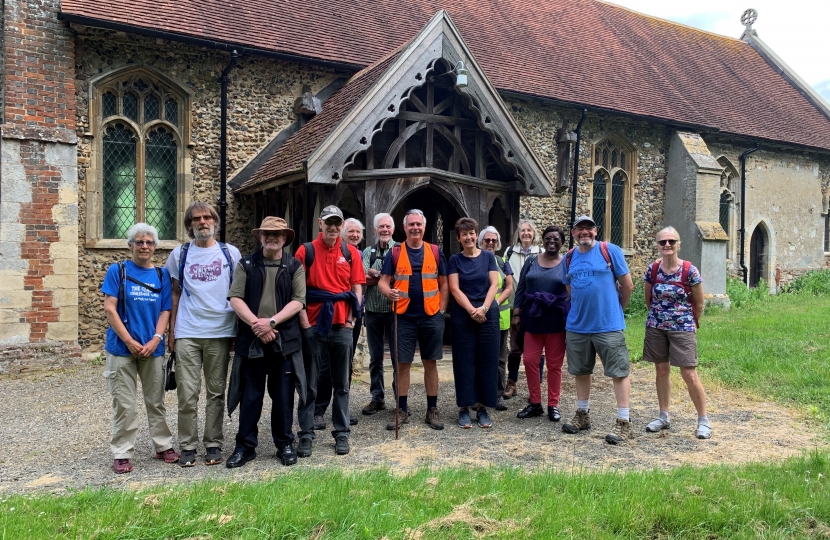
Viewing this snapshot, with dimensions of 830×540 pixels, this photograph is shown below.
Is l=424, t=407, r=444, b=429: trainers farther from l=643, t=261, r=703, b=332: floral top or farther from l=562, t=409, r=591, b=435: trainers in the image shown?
l=643, t=261, r=703, b=332: floral top

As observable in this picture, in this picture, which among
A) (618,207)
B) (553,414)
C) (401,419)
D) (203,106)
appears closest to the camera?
(401,419)

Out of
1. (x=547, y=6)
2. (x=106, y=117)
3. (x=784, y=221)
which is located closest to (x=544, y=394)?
(x=106, y=117)

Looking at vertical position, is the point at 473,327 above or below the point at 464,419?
above

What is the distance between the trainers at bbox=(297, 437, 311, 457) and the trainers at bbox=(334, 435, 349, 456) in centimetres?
22

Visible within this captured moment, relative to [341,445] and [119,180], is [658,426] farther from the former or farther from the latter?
Result: [119,180]

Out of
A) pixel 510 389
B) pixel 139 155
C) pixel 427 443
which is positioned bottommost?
pixel 427 443

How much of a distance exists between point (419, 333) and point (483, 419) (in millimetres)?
988

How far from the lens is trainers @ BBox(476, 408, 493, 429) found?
592cm

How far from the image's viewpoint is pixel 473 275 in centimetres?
592

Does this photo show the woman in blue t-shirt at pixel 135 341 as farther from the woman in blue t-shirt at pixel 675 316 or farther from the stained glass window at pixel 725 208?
the stained glass window at pixel 725 208

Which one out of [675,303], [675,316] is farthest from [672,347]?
[675,303]

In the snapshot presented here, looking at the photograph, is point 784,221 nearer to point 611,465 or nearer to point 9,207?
point 611,465

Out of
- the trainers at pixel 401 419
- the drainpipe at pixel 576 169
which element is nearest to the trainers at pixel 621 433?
the trainers at pixel 401 419

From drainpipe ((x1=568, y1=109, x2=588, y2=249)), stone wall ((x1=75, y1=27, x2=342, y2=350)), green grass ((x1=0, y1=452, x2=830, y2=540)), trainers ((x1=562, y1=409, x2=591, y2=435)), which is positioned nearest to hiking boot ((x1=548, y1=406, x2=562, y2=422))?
trainers ((x1=562, y1=409, x2=591, y2=435))
